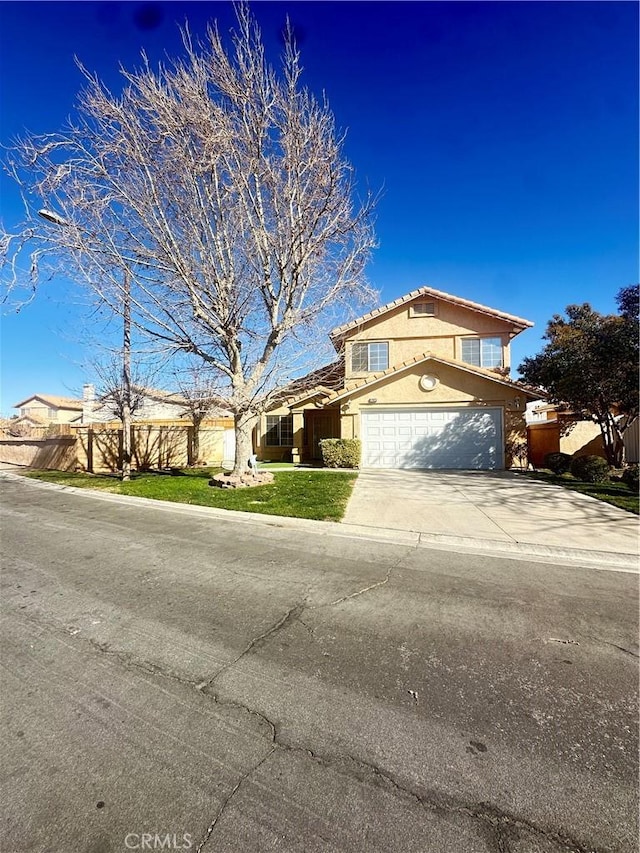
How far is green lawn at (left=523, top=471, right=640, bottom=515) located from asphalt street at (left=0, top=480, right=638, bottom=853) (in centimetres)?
506

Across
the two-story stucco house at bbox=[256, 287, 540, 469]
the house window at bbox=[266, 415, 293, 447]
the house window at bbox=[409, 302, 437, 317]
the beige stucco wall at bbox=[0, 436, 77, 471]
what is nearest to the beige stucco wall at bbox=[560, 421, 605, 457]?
the two-story stucco house at bbox=[256, 287, 540, 469]

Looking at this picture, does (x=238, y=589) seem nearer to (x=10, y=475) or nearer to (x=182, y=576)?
(x=182, y=576)

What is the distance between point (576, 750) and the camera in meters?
2.18

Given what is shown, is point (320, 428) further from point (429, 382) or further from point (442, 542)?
point (442, 542)

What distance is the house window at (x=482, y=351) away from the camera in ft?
59.3

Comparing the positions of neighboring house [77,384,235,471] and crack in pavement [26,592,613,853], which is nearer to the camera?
crack in pavement [26,592,613,853]

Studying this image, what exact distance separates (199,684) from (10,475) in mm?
18631

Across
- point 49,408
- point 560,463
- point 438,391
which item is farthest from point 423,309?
point 49,408

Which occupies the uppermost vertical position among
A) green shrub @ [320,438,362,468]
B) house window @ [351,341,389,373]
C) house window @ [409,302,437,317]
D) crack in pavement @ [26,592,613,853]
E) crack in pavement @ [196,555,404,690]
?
house window @ [409,302,437,317]

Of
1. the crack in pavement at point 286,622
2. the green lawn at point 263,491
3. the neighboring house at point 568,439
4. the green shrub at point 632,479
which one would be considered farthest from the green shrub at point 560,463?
the crack in pavement at point 286,622

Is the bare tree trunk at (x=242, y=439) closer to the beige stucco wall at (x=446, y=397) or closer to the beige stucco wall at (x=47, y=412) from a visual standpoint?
the beige stucco wall at (x=446, y=397)

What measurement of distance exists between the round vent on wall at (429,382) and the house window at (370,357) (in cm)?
276

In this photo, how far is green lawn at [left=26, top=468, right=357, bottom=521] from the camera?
28.0 ft

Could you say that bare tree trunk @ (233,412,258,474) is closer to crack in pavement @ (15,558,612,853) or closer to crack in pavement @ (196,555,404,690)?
crack in pavement @ (196,555,404,690)
